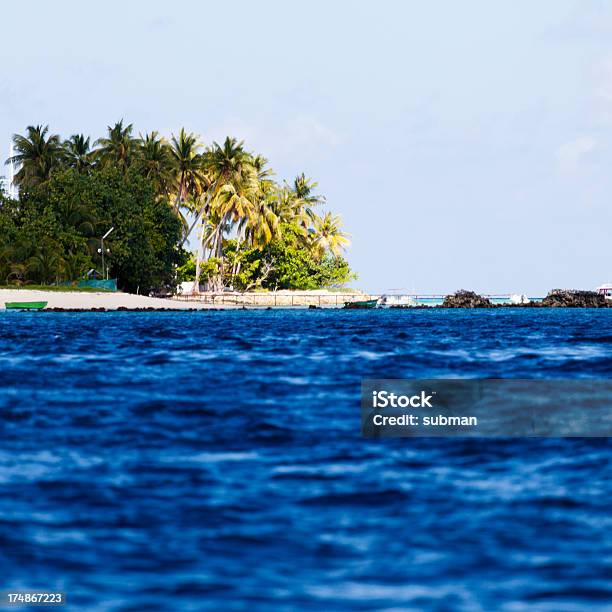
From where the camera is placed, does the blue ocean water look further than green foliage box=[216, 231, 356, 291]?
No

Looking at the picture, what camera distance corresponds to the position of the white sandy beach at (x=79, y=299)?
81625 mm

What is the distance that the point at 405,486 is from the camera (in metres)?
9.54

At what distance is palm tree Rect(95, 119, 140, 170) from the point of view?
357 feet

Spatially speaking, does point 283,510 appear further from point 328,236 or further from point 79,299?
point 328,236

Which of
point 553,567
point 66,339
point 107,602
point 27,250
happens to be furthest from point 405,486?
point 27,250

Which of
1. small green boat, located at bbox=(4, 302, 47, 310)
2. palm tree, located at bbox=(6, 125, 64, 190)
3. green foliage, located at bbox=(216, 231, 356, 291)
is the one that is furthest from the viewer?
green foliage, located at bbox=(216, 231, 356, 291)

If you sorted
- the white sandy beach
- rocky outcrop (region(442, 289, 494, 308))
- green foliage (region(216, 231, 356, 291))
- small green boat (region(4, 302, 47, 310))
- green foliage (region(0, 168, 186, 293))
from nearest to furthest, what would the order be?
small green boat (region(4, 302, 47, 310))
the white sandy beach
green foliage (region(0, 168, 186, 293))
green foliage (region(216, 231, 356, 291))
rocky outcrop (region(442, 289, 494, 308))

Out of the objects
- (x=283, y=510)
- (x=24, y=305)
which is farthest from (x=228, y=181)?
(x=283, y=510)

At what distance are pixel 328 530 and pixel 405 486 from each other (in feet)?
5.86

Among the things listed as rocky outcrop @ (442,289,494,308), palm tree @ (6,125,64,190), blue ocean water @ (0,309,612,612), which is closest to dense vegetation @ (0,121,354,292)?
palm tree @ (6,125,64,190)

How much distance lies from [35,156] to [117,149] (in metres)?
9.36

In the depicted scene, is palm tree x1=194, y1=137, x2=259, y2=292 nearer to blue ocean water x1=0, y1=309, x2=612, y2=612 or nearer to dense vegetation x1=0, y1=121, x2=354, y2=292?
dense vegetation x1=0, y1=121, x2=354, y2=292

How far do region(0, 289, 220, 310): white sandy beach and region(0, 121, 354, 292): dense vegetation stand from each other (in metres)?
2.32

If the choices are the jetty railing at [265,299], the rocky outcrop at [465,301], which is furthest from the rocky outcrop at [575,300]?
the jetty railing at [265,299]
